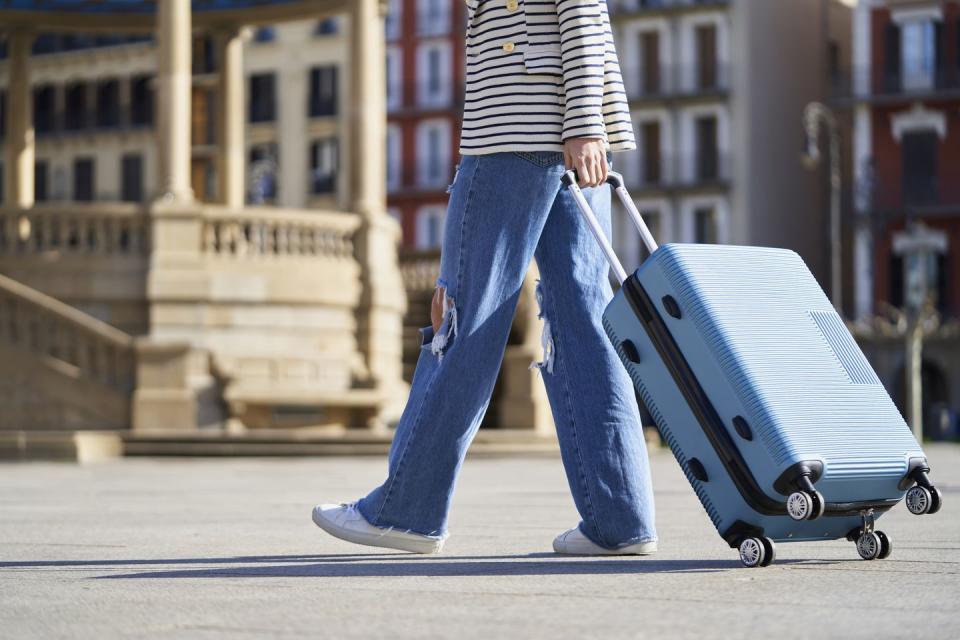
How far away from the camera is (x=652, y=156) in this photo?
66.6 m

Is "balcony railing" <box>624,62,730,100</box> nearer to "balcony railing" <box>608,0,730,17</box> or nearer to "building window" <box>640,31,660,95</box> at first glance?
"building window" <box>640,31,660,95</box>

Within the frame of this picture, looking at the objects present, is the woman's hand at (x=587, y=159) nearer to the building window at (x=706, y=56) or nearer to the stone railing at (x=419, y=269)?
the stone railing at (x=419, y=269)

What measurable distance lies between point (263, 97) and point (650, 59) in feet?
45.9

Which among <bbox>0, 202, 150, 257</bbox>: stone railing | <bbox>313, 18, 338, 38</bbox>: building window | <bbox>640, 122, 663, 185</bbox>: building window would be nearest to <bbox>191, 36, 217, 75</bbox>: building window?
<bbox>313, 18, 338, 38</bbox>: building window

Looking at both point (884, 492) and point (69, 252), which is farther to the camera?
point (69, 252)

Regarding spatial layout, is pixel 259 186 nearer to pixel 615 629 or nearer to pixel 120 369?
pixel 120 369

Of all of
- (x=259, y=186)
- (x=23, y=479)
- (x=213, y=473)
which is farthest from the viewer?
(x=259, y=186)

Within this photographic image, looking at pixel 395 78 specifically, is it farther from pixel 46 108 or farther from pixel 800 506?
pixel 800 506

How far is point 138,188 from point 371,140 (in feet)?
149

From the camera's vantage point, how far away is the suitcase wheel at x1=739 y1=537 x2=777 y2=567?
5.91 meters

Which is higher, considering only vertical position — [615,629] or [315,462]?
[615,629]

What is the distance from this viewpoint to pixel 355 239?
27.2 metres

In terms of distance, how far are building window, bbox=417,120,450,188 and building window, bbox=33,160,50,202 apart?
563 inches

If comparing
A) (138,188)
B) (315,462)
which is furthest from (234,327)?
(138,188)
